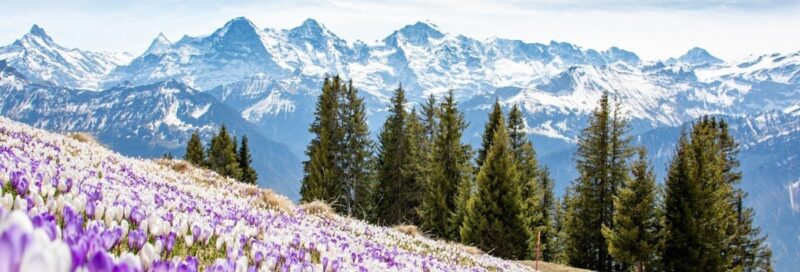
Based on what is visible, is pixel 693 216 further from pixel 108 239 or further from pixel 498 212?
pixel 108 239

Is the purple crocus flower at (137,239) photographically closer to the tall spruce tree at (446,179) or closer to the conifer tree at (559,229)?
the tall spruce tree at (446,179)

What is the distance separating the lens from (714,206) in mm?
43812

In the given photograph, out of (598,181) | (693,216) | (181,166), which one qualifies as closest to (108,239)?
(181,166)

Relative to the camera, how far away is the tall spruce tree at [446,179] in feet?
181

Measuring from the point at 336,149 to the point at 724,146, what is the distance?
3965cm

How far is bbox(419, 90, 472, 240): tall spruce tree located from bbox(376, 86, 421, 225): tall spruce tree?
431 centimetres

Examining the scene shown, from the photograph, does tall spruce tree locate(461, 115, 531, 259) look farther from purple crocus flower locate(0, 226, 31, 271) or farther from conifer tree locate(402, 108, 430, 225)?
A: purple crocus flower locate(0, 226, 31, 271)

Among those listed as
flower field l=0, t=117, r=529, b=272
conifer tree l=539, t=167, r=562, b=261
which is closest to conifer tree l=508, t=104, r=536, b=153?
conifer tree l=539, t=167, r=562, b=261

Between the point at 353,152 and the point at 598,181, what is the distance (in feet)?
84.2

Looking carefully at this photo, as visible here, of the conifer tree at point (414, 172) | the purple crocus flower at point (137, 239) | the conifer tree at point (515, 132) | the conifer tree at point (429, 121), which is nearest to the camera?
the purple crocus flower at point (137, 239)

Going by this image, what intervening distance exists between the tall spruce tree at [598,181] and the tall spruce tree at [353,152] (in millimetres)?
22259

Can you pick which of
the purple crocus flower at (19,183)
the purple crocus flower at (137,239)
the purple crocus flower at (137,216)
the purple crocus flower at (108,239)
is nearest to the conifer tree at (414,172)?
the purple crocus flower at (19,183)

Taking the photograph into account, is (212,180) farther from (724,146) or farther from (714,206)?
(724,146)

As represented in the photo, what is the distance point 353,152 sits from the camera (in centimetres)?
6619
